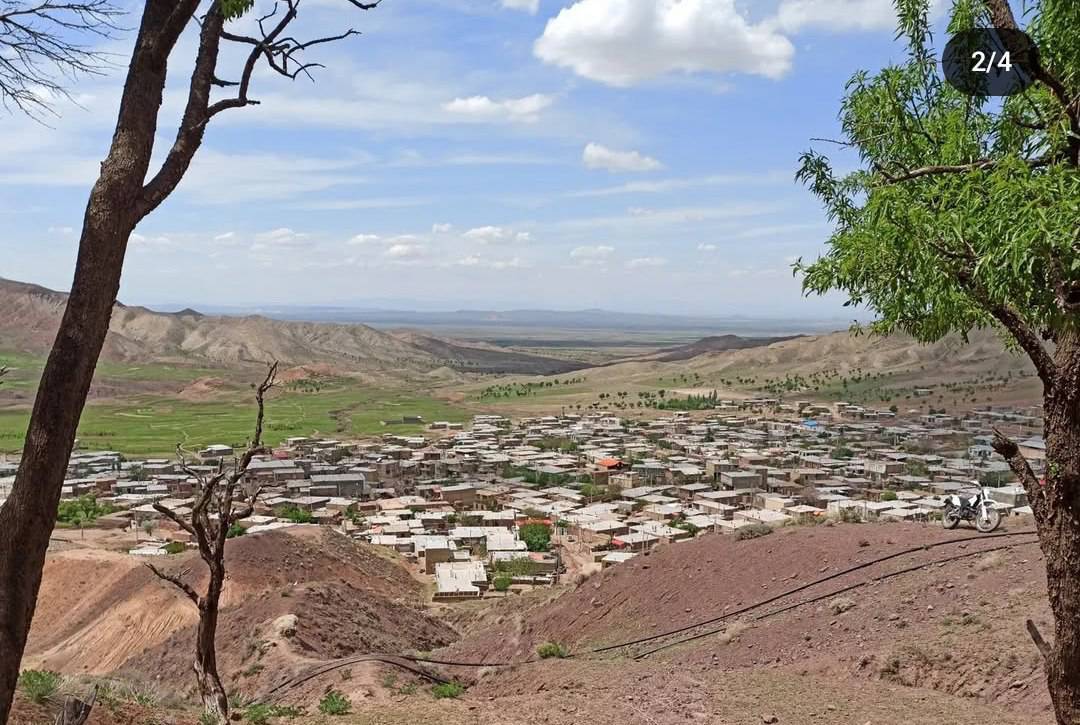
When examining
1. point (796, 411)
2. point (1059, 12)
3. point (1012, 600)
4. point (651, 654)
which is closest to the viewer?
point (1059, 12)

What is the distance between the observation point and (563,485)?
47812mm

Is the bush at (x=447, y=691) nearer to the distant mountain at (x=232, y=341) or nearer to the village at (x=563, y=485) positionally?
the village at (x=563, y=485)

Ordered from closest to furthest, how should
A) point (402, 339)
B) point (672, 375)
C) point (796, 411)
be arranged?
point (796, 411) < point (672, 375) < point (402, 339)

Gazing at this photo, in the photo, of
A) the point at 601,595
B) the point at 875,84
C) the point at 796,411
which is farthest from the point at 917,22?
the point at 796,411

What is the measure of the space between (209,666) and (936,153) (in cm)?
804

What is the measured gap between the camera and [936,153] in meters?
5.48

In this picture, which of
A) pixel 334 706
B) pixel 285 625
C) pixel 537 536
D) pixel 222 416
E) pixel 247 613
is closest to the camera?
pixel 334 706

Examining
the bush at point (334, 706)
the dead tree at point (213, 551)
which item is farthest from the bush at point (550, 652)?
the dead tree at point (213, 551)

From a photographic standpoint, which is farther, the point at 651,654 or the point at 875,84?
the point at 651,654

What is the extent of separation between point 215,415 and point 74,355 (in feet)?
285

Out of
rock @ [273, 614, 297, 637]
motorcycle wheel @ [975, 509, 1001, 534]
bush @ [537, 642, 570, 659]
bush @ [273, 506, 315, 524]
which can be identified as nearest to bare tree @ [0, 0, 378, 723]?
bush @ [537, 642, 570, 659]

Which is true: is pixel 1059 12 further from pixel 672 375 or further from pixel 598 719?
pixel 672 375

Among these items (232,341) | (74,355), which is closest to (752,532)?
(74,355)

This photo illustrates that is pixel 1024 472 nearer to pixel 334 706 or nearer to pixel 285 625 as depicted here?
pixel 334 706
